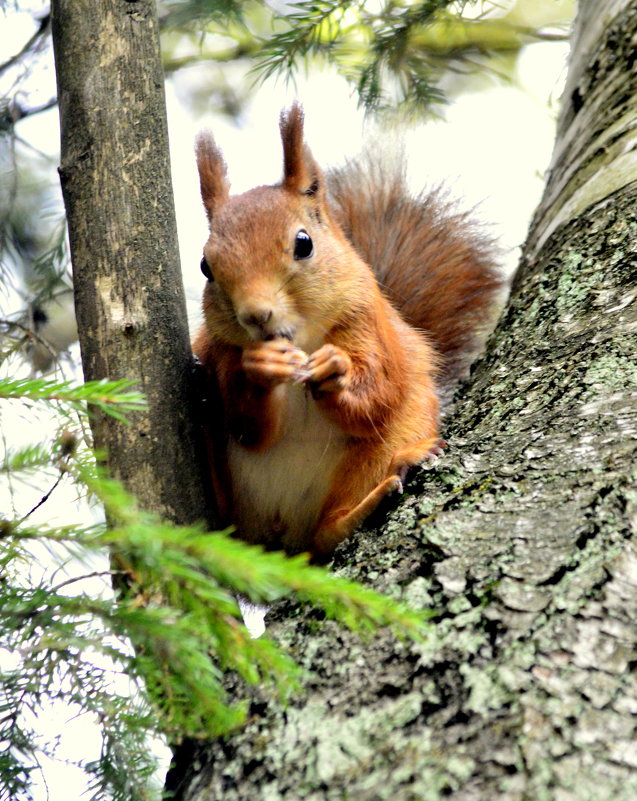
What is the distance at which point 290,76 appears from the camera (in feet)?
7.32

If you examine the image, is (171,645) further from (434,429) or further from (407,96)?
(407,96)

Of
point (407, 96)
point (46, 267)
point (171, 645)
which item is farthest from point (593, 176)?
point (171, 645)

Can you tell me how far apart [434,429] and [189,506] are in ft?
2.37

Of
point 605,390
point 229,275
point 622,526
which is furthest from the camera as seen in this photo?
point 229,275

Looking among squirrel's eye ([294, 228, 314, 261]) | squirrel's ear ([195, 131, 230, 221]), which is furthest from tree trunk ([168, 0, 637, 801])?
squirrel's ear ([195, 131, 230, 221])

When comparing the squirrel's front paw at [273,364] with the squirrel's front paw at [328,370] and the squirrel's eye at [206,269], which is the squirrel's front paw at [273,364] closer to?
the squirrel's front paw at [328,370]

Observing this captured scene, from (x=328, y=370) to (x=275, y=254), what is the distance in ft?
0.93

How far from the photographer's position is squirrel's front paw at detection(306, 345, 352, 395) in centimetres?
174

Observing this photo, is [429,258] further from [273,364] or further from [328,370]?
[273,364]

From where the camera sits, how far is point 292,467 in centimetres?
196

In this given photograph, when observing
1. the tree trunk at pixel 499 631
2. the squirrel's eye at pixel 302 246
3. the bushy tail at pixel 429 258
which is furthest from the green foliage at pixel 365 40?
the tree trunk at pixel 499 631

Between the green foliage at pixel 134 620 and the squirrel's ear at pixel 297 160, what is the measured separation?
116cm

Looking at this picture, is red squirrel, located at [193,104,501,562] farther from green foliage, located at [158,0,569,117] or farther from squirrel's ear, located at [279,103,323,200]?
green foliage, located at [158,0,569,117]

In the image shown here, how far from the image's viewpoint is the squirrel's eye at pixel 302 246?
74.1 inches
